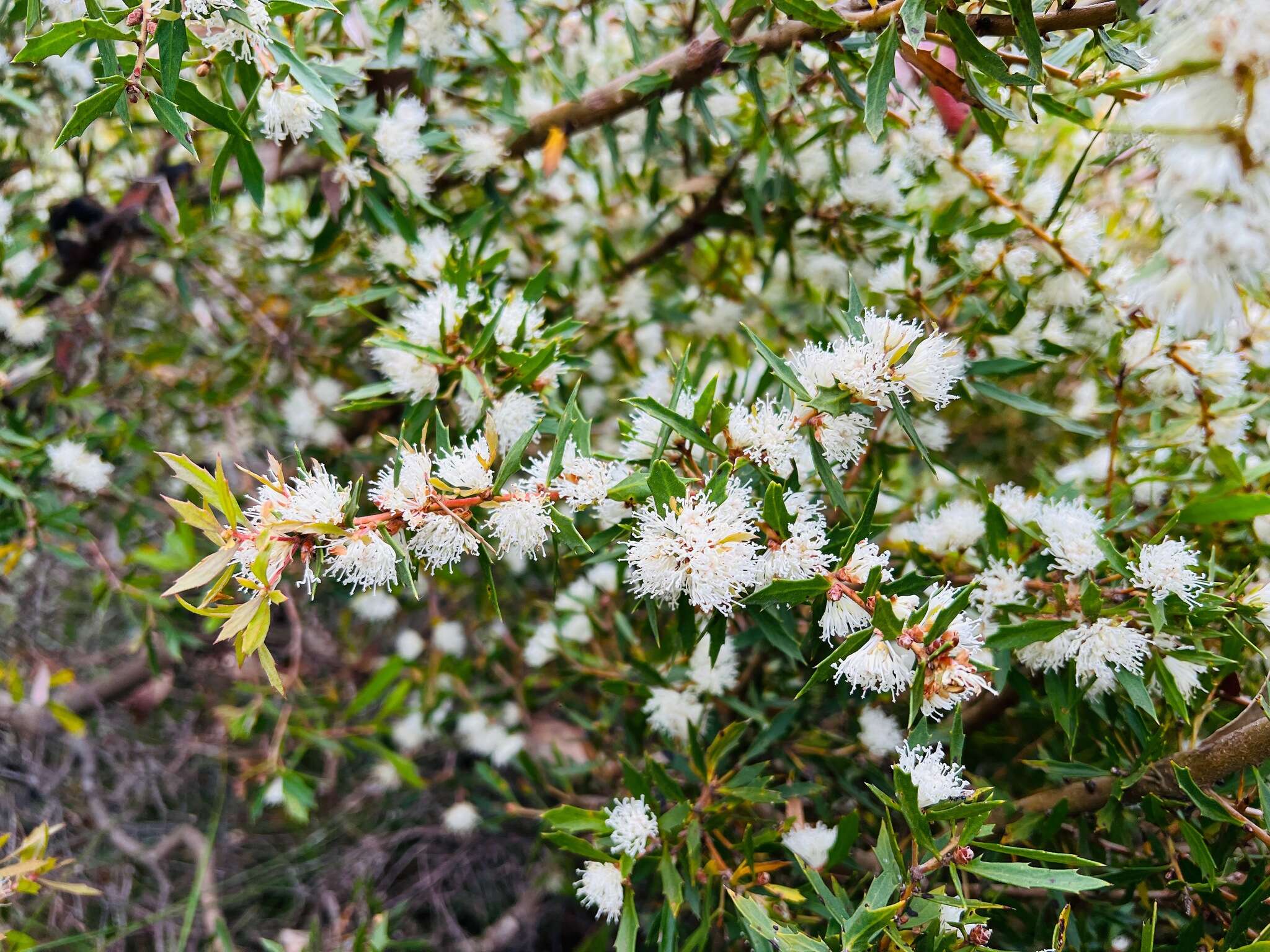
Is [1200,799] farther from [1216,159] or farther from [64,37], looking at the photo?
[64,37]

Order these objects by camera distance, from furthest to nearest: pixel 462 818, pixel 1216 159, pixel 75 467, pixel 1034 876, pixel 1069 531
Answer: pixel 462 818 < pixel 75 467 < pixel 1069 531 < pixel 1034 876 < pixel 1216 159

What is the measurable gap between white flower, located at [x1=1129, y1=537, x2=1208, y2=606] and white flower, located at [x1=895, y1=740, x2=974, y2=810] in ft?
0.89

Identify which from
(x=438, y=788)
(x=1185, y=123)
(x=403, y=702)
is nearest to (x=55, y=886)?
(x=403, y=702)

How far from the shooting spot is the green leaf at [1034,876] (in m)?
0.62

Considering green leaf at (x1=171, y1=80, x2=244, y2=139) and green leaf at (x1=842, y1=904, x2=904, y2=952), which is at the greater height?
green leaf at (x1=171, y1=80, x2=244, y2=139)

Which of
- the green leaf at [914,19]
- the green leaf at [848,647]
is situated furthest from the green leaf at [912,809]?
the green leaf at [914,19]

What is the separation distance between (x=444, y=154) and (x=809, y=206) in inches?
24.0

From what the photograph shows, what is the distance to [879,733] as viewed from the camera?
3.22 feet

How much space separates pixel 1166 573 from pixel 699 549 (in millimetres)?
484

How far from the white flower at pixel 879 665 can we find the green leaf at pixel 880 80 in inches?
19.2

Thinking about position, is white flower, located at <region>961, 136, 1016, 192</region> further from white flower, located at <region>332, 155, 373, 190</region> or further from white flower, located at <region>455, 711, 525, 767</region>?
white flower, located at <region>455, 711, 525, 767</region>

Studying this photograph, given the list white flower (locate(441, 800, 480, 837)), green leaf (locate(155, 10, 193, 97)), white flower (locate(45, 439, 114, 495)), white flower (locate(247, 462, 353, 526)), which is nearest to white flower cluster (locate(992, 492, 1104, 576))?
white flower (locate(247, 462, 353, 526))

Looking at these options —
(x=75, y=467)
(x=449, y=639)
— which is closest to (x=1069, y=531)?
(x=449, y=639)

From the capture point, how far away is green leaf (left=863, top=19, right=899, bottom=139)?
735mm
